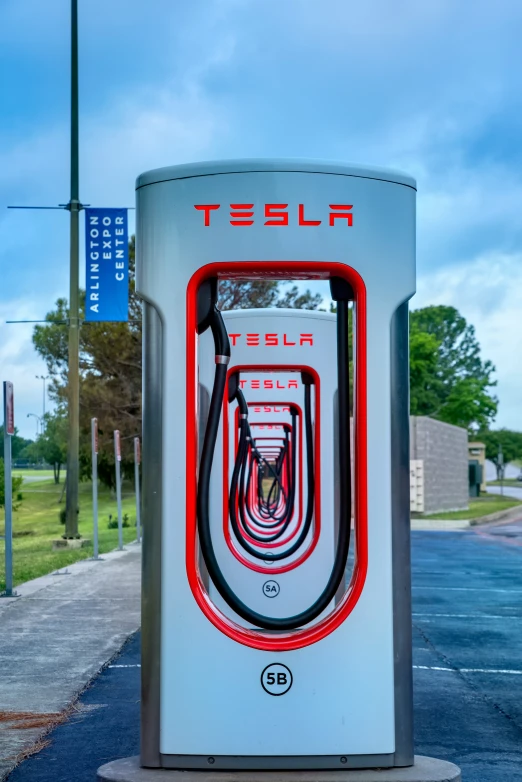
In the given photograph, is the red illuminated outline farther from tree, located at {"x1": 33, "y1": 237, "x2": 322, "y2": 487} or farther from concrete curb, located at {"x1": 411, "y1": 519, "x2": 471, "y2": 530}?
tree, located at {"x1": 33, "y1": 237, "x2": 322, "y2": 487}

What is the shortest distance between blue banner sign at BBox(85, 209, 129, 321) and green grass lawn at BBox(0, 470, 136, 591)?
424 cm

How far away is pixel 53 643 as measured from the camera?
8.58 meters

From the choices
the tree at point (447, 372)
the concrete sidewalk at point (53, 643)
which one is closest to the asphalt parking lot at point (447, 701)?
the concrete sidewalk at point (53, 643)

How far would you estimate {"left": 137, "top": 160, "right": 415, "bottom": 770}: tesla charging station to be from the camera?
3793mm

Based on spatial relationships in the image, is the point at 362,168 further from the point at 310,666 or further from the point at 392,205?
the point at 310,666

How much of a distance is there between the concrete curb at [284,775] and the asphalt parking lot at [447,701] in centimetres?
123

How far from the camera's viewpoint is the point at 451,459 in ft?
139

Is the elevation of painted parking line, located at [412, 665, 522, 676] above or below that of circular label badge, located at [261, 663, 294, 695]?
below

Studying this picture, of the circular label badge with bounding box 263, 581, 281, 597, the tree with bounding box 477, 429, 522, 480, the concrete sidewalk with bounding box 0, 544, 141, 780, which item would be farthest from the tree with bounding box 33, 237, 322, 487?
the tree with bounding box 477, 429, 522, 480

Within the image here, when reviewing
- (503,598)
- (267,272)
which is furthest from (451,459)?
(267,272)

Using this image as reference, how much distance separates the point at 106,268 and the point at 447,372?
66.8 metres

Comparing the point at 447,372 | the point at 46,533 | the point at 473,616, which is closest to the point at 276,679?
the point at 473,616

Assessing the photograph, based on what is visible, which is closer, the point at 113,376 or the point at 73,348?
A: the point at 73,348

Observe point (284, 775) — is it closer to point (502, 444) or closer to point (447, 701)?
point (447, 701)
